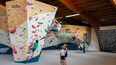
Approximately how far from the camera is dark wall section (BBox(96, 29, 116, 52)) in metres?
10.9

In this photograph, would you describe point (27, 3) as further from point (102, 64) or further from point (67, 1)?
point (102, 64)

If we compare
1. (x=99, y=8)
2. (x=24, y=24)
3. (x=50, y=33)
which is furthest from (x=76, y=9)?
(x=24, y=24)

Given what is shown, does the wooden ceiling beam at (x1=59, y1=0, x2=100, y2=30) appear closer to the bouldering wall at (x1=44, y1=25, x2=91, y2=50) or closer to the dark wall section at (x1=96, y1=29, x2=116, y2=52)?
the dark wall section at (x1=96, y1=29, x2=116, y2=52)

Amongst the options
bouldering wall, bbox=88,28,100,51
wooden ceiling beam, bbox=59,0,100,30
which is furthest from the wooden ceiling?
bouldering wall, bbox=88,28,100,51

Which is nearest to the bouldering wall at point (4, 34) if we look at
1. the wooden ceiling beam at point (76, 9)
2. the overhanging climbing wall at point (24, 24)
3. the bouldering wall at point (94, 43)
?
the overhanging climbing wall at point (24, 24)

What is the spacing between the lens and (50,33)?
9312 millimetres

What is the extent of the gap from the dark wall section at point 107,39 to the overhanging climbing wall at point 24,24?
318 inches

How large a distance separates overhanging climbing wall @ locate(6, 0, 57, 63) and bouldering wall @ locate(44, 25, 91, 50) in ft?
20.3

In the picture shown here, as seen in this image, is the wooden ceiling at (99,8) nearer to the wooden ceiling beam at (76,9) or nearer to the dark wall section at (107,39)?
the wooden ceiling beam at (76,9)

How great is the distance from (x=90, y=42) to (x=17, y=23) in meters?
9.81

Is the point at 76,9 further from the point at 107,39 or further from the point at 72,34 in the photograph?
the point at 107,39

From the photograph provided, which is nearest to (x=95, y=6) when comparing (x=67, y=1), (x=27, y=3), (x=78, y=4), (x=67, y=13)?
(x=78, y=4)

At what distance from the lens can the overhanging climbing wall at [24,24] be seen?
553cm

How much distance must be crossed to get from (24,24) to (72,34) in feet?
24.6
